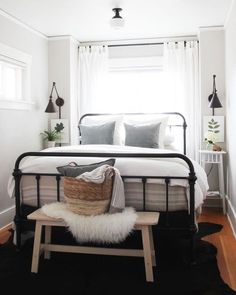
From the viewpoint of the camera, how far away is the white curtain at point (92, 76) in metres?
4.84

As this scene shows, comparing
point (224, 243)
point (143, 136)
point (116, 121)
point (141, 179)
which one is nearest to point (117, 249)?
point (141, 179)

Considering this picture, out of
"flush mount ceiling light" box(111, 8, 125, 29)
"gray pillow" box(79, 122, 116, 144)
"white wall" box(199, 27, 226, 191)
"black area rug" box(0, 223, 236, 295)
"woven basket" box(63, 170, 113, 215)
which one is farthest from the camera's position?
"white wall" box(199, 27, 226, 191)

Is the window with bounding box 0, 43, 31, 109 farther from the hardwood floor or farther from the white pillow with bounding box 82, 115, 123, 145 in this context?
the hardwood floor

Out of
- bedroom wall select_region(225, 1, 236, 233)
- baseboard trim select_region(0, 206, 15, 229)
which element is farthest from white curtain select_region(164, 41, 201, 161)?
baseboard trim select_region(0, 206, 15, 229)

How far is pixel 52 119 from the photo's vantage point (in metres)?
4.78

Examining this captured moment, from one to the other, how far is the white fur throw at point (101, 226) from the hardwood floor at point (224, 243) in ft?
2.60

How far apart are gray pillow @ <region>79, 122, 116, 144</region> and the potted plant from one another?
1.96ft

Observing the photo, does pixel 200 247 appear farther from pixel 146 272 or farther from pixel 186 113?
pixel 186 113

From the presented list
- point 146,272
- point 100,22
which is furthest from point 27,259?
point 100,22

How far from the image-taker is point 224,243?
3055mm

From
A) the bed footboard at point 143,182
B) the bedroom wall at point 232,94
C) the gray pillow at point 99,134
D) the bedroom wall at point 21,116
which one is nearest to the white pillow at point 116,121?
the gray pillow at point 99,134

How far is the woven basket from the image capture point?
2.32 m

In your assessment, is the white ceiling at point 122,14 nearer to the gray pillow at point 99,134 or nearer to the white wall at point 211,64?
the white wall at point 211,64

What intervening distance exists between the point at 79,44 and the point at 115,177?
3133mm
